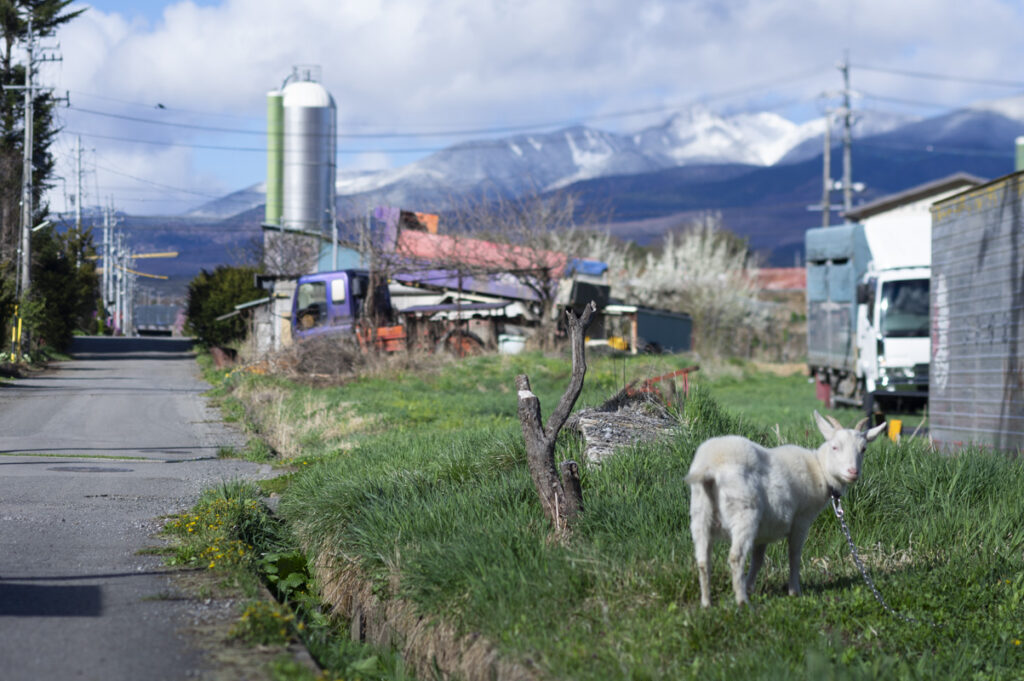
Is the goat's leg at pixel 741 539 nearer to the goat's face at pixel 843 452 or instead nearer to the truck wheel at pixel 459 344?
the goat's face at pixel 843 452

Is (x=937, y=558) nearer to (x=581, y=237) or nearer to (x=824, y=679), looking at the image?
(x=824, y=679)

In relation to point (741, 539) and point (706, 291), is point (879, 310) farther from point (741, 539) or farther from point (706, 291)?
point (706, 291)

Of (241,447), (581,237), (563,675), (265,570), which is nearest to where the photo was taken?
(563,675)

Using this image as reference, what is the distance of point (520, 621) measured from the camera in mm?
5586

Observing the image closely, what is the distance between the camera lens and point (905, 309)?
20234mm

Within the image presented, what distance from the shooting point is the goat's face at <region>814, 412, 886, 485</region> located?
5.61 meters

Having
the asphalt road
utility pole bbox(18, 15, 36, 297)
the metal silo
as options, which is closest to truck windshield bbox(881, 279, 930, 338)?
the asphalt road

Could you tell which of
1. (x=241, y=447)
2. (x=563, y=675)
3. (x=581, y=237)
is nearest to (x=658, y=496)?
(x=563, y=675)

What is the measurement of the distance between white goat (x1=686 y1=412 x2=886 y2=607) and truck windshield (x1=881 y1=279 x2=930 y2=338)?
1501 centimetres

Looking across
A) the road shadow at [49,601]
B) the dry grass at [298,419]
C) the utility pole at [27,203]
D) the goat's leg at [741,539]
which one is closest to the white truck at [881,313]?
the dry grass at [298,419]

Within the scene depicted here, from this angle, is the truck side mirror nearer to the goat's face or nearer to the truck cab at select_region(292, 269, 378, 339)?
the truck cab at select_region(292, 269, 378, 339)

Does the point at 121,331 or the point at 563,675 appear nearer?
the point at 563,675

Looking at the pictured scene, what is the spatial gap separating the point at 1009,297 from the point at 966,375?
1.36 m

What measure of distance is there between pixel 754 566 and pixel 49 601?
159 inches
